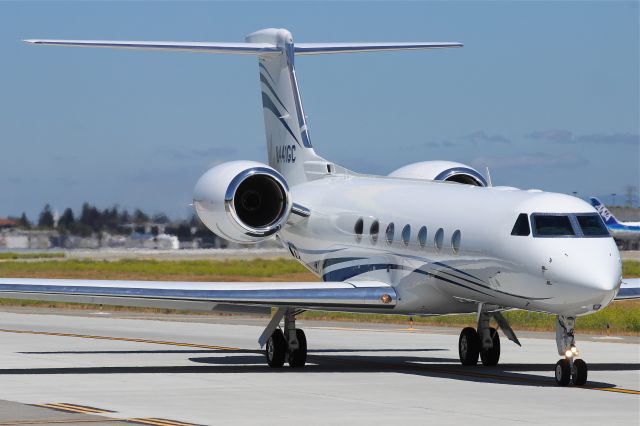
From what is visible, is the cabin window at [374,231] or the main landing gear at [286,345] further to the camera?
the cabin window at [374,231]

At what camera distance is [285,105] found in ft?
101

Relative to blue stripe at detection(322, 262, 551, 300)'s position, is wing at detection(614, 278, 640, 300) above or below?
Answer: below

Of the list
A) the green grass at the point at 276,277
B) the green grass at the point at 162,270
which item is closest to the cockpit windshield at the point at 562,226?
the green grass at the point at 276,277

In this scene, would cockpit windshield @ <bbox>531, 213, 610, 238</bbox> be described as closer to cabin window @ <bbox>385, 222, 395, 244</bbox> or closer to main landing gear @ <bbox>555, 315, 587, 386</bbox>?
main landing gear @ <bbox>555, 315, 587, 386</bbox>

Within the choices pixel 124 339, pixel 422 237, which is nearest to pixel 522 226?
pixel 422 237

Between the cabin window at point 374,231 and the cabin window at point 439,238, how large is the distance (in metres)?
2.20

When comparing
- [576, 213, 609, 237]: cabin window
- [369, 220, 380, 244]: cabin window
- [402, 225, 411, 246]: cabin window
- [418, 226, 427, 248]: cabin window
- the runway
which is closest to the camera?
the runway

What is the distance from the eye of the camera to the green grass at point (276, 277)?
122 feet

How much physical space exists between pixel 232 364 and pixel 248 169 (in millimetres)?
3617

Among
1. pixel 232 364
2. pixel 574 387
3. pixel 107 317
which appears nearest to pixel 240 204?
pixel 232 364

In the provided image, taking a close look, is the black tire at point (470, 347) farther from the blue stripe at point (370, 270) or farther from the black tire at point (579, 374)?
the black tire at point (579, 374)

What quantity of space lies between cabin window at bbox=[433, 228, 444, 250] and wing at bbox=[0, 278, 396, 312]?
1398 mm

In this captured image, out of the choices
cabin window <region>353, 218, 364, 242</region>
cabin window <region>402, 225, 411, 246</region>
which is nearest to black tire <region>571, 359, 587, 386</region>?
cabin window <region>402, 225, 411, 246</region>

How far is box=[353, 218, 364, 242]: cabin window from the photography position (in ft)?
86.2
